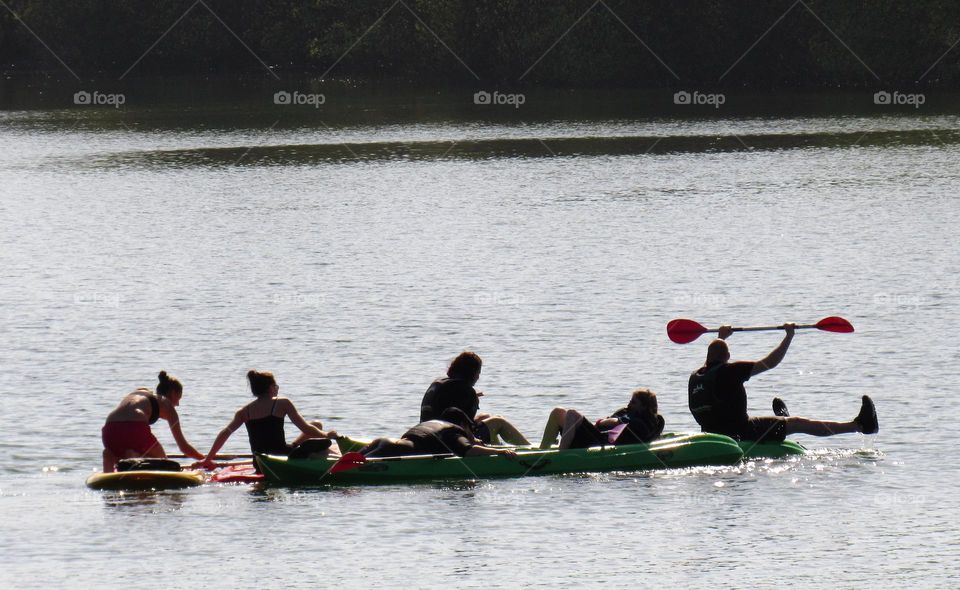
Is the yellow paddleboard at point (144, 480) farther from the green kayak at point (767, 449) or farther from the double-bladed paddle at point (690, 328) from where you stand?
the double-bladed paddle at point (690, 328)

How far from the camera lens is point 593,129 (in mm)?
83438

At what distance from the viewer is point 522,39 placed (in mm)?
111438

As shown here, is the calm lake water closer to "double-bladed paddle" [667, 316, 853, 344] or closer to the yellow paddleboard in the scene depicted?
the yellow paddleboard

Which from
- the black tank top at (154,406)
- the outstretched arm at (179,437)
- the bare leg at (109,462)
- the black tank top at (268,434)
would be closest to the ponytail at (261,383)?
the black tank top at (268,434)

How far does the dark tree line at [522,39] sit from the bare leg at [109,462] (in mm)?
83550

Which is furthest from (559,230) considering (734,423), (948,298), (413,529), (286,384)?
(413,529)

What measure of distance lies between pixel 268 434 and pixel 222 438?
61cm

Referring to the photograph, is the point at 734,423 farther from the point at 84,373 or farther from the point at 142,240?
the point at 142,240

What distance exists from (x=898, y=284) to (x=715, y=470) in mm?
17860

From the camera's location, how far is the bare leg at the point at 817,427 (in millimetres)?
21781

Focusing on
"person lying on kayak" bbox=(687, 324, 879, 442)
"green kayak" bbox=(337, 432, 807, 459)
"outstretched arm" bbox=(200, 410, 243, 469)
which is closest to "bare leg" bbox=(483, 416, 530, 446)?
"green kayak" bbox=(337, 432, 807, 459)

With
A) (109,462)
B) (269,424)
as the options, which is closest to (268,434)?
(269,424)

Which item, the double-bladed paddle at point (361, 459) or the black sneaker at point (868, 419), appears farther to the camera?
the black sneaker at point (868, 419)

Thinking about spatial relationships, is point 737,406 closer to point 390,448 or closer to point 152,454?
point 390,448
